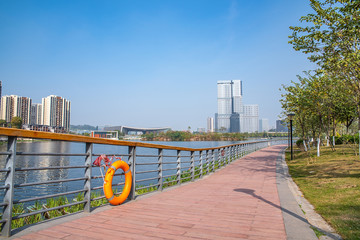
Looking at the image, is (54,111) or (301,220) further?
(54,111)

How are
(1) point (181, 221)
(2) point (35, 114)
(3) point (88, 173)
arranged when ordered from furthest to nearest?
(2) point (35, 114) → (3) point (88, 173) → (1) point (181, 221)

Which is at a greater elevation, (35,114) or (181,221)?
(35,114)

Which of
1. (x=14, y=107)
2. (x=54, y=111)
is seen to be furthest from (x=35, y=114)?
(x=14, y=107)

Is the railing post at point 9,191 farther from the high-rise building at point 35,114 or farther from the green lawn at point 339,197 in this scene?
the high-rise building at point 35,114

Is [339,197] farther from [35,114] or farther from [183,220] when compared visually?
[35,114]

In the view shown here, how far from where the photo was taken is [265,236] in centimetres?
347

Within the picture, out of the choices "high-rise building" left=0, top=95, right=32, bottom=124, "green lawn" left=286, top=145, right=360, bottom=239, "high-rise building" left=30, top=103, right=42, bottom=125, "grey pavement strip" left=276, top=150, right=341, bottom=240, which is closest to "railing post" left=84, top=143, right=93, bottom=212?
"grey pavement strip" left=276, top=150, right=341, bottom=240

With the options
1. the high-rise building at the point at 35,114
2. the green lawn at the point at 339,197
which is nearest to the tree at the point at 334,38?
the green lawn at the point at 339,197

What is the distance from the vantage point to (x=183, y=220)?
4.19 meters

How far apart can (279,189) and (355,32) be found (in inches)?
224

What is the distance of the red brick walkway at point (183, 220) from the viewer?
3.44 meters

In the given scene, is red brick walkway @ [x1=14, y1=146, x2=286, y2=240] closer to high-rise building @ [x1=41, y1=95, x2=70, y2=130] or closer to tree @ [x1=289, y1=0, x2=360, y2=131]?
tree @ [x1=289, y1=0, x2=360, y2=131]

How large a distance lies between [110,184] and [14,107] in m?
170

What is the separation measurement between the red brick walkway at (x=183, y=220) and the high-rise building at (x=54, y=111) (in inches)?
6470
